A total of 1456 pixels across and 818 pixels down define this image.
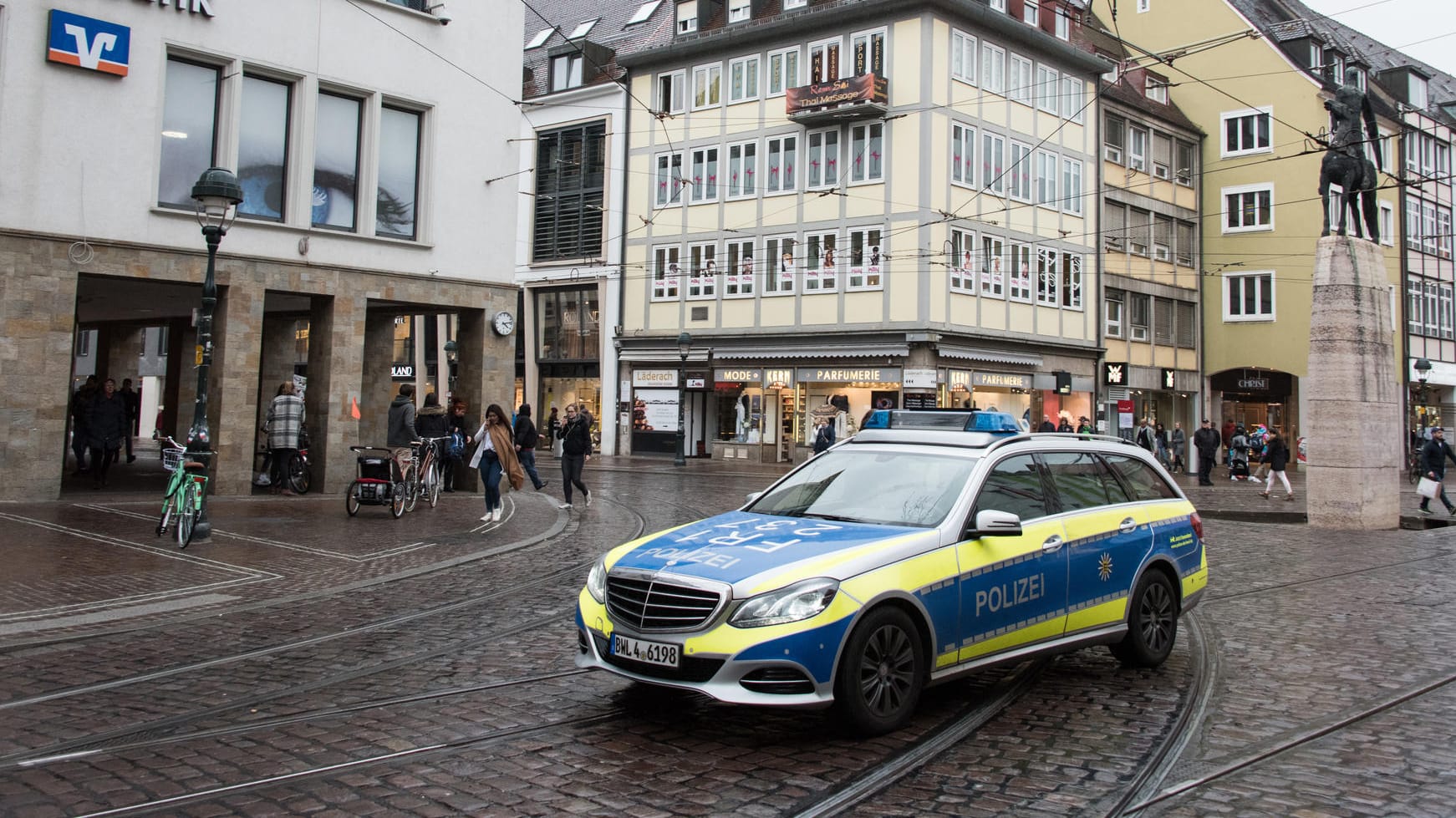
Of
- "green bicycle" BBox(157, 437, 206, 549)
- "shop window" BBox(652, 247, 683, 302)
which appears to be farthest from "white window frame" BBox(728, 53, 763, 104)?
"green bicycle" BBox(157, 437, 206, 549)

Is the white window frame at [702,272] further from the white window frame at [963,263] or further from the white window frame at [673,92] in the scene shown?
the white window frame at [963,263]

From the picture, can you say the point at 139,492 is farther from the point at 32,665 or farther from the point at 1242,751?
the point at 1242,751

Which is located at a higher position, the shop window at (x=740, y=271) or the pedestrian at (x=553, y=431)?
the shop window at (x=740, y=271)

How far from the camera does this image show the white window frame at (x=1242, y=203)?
45.5m

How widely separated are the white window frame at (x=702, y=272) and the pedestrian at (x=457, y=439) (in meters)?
19.2

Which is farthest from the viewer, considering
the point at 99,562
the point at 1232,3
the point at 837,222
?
the point at 1232,3

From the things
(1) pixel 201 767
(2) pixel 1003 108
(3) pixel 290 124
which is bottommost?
(1) pixel 201 767

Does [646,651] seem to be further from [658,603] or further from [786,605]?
[786,605]

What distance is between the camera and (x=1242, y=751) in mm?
5695

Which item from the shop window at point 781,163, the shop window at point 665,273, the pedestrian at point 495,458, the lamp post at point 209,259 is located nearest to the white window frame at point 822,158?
the shop window at point 781,163

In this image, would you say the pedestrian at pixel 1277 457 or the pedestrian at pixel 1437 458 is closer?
the pedestrian at pixel 1437 458

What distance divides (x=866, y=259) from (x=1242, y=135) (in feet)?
68.0

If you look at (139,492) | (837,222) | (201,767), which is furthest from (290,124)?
(837,222)

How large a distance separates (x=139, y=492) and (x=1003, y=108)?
A: 2944 cm
